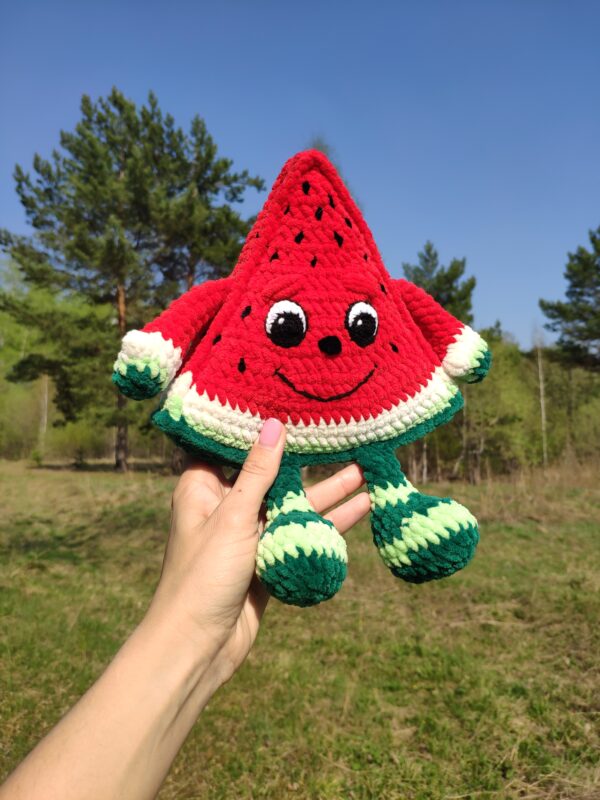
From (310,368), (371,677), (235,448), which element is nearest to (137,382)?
(235,448)

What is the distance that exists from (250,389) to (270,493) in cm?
23

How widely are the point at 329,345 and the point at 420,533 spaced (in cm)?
42

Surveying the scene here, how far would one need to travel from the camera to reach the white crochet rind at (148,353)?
0.98 meters

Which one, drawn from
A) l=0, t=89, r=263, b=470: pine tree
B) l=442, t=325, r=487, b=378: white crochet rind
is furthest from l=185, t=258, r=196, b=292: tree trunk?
l=442, t=325, r=487, b=378: white crochet rind

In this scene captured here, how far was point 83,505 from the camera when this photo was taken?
8.29 meters

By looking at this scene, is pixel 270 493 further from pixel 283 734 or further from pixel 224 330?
pixel 283 734

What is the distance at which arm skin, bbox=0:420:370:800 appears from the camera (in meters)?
0.80

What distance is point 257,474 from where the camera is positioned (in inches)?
40.0

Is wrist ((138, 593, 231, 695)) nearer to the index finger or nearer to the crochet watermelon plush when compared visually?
the crochet watermelon plush

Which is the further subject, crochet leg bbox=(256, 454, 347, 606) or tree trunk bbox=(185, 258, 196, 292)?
tree trunk bbox=(185, 258, 196, 292)

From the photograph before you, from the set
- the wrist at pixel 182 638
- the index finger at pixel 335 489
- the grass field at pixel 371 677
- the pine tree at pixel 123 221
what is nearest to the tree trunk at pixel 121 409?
the pine tree at pixel 123 221

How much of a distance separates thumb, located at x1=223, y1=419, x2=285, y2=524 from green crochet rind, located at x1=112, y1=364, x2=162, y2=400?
0.77 ft

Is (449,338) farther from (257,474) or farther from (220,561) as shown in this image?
(220,561)

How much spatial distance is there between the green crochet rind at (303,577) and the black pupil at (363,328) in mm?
461
